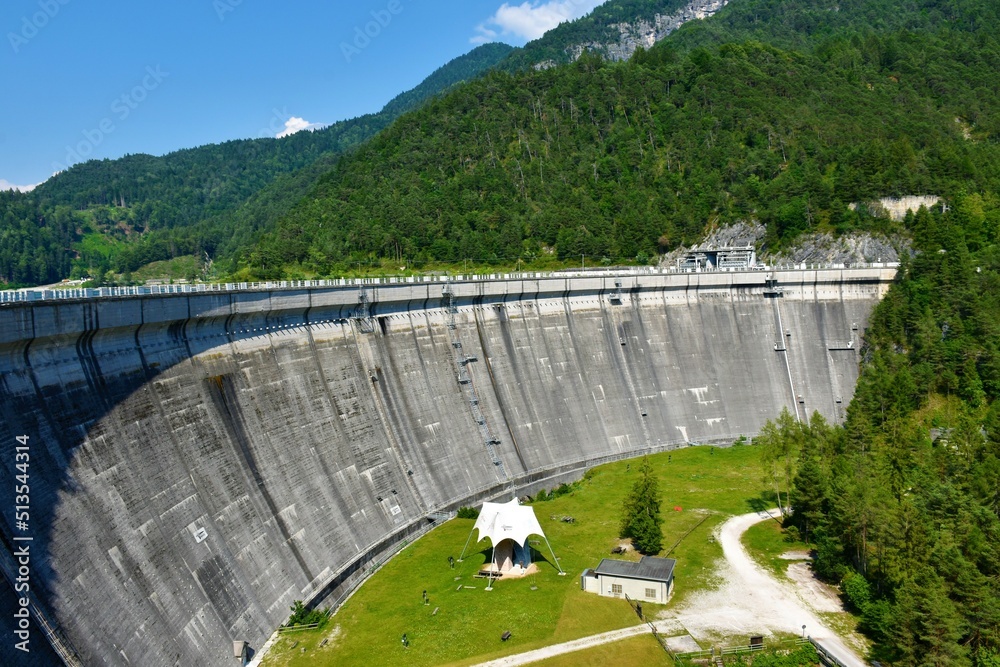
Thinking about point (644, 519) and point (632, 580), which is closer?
point (632, 580)

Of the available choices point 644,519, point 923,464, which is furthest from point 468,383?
point 923,464

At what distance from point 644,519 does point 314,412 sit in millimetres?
20721

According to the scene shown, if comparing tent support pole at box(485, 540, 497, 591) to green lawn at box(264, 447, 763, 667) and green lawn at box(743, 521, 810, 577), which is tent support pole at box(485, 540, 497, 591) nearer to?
green lawn at box(264, 447, 763, 667)

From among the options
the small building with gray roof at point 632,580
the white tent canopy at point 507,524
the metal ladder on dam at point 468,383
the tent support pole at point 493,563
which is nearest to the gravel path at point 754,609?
the small building with gray roof at point 632,580

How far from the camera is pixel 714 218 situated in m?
105

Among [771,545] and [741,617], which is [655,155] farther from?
[741,617]

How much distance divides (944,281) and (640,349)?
29.6m

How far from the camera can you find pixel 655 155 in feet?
407

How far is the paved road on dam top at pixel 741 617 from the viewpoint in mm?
33500

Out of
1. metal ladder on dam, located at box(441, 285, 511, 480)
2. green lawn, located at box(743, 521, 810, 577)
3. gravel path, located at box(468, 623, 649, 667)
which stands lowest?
green lawn, located at box(743, 521, 810, 577)

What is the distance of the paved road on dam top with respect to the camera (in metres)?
33.5

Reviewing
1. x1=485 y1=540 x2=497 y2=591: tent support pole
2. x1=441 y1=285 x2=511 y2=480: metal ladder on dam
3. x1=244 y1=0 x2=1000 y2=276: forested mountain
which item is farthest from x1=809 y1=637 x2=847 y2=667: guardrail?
x1=244 y1=0 x2=1000 y2=276: forested mountain

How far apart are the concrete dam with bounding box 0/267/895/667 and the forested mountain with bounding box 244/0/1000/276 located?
27855mm

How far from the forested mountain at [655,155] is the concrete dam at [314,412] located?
2785cm
